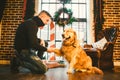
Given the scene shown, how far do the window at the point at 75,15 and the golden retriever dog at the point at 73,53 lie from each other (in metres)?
2.84

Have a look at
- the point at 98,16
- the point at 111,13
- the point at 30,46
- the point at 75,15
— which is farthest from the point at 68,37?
the point at 75,15

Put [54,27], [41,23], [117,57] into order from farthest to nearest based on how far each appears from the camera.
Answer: [54,27] < [117,57] < [41,23]

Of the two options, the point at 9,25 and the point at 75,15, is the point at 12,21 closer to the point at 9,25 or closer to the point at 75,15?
the point at 9,25

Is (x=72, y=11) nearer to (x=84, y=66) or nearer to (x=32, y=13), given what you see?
(x=32, y=13)

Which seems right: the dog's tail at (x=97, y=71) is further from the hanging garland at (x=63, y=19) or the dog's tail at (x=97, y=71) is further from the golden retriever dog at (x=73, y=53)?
the hanging garland at (x=63, y=19)

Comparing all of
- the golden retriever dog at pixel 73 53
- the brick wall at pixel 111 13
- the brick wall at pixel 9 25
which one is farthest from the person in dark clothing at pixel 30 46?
the brick wall at pixel 111 13

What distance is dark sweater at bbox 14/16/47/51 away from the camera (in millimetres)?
3873

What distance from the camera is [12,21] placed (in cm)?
671

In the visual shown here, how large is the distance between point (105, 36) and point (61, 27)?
187cm

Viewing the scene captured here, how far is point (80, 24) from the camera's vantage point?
7.31m

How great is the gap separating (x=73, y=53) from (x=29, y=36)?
0.86 metres

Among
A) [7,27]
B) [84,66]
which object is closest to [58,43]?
[7,27]

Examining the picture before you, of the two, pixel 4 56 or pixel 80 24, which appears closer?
pixel 4 56

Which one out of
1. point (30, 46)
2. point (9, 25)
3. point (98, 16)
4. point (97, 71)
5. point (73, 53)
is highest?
point (98, 16)
